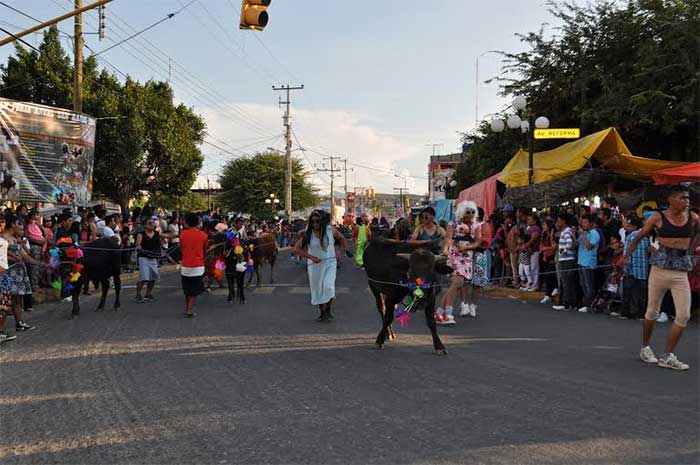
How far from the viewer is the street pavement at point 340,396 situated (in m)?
4.52

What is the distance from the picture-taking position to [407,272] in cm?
806

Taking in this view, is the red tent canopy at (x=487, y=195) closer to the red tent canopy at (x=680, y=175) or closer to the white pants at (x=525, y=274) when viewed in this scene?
the white pants at (x=525, y=274)

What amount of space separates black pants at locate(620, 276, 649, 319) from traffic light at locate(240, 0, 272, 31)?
25.8 ft

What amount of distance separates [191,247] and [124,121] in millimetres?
27619

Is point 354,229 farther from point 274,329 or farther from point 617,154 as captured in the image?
point 274,329

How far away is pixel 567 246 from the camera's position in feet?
41.9

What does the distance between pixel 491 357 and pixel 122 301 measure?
28.9 feet

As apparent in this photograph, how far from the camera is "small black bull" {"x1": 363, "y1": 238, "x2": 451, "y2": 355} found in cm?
796

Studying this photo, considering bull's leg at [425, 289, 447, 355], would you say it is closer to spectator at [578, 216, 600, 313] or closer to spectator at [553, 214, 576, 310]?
spectator at [578, 216, 600, 313]

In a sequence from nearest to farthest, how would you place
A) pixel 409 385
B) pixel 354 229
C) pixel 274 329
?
1. pixel 409 385
2. pixel 274 329
3. pixel 354 229

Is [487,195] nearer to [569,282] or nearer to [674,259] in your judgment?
[569,282]

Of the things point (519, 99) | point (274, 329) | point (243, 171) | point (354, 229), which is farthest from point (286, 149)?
point (274, 329)

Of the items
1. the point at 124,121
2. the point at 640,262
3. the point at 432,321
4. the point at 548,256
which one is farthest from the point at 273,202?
the point at 432,321

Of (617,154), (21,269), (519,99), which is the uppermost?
(519,99)
